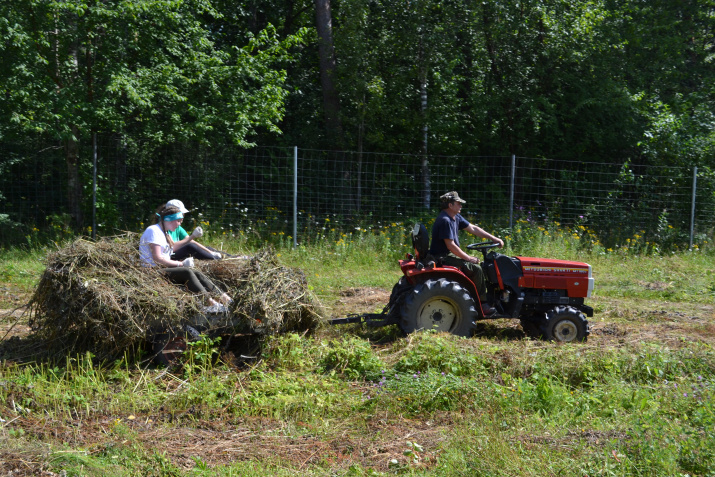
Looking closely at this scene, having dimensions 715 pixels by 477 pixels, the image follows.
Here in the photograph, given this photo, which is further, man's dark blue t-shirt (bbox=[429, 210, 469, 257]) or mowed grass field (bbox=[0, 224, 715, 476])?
man's dark blue t-shirt (bbox=[429, 210, 469, 257])

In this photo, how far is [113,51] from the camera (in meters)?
12.5

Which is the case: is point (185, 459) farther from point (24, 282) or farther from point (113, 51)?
point (113, 51)

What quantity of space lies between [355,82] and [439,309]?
9.07m

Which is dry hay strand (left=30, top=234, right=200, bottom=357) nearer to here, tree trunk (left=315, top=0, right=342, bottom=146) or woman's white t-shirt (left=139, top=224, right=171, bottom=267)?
woman's white t-shirt (left=139, top=224, right=171, bottom=267)

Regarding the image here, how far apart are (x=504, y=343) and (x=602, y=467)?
284cm

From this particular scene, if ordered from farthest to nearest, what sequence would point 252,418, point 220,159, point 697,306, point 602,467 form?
point 220,159
point 697,306
point 252,418
point 602,467

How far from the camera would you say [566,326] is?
23.3ft

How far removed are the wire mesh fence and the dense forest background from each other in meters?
0.10

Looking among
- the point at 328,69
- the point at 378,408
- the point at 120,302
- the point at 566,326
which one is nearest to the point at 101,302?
the point at 120,302

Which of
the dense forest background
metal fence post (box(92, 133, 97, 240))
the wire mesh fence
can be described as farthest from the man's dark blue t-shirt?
metal fence post (box(92, 133, 97, 240))

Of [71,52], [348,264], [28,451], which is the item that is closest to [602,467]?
[28,451]

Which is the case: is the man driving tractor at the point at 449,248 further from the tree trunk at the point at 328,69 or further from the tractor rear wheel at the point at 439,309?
the tree trunk at the point at 328,69

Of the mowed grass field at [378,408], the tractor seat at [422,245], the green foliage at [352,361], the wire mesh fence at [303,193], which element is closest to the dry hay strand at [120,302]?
the mowed grass field at [378,408]

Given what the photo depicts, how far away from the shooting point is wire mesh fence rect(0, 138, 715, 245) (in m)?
13.4
